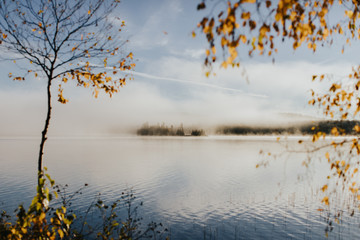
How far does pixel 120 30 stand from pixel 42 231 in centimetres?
822

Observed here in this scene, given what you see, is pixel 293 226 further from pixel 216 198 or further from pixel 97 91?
pixel 97 91

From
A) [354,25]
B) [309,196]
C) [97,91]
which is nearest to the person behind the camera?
[354,25]

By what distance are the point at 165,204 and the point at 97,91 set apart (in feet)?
80.1

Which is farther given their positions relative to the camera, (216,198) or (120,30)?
(216,198)

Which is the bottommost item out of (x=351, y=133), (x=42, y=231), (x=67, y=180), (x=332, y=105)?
(x=67, y=180)

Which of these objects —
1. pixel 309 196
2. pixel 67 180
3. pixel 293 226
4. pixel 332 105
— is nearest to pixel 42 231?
pixel 332 105

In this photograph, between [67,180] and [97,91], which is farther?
[67,180]

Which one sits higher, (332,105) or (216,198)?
(332,105)

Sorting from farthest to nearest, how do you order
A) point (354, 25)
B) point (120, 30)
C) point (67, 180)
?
point (67, 180)
point (120, 30)
point (354, 25)

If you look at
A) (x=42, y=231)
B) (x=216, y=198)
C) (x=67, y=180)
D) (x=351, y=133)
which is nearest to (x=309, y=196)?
(x=216, y=198)

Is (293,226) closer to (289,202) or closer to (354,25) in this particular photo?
(289,202)

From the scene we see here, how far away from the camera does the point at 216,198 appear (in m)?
36.2

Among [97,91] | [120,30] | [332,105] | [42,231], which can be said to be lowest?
[42,231]

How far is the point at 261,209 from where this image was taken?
29.8m
